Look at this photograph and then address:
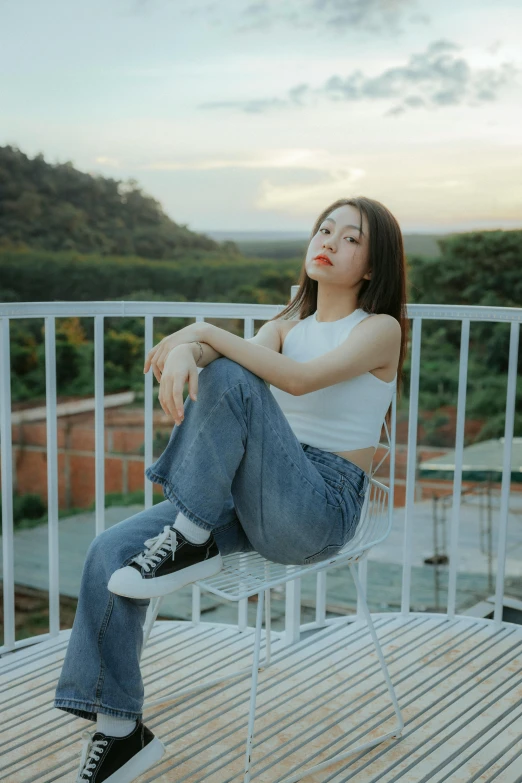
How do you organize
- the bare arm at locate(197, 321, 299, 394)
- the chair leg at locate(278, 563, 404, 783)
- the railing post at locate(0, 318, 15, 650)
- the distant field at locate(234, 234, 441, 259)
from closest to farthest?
the bare arm at locate(197, 321, 299, 394) → the chair leg at locate(278, 563, 404, 783) → the railing post at locate(0, 318, 15, 650) → the distant field at locate(234, 234, 441, 259)

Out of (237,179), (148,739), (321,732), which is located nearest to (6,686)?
(148,739)

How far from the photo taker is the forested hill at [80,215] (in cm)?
1396

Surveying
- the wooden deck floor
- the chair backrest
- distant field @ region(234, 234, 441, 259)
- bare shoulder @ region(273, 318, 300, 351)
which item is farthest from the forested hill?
the chair backrest

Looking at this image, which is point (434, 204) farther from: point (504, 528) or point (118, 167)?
point (504, 528)

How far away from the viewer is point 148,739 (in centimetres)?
166

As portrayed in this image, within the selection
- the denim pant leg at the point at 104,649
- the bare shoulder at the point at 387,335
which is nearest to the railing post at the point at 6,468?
the denim pant leg at the point at 104,649

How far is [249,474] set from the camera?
162 cm

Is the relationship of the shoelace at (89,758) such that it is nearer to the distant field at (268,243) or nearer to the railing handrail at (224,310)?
the railing handrail at (224,310)

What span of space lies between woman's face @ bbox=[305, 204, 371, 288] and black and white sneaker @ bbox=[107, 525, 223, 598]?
0.77m

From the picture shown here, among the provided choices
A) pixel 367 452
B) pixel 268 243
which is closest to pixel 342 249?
pixel 367 452

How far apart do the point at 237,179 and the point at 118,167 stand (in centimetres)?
233

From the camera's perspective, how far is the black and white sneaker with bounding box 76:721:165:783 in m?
1.57

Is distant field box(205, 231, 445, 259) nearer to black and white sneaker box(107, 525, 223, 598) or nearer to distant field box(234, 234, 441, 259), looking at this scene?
distant field box(234, 234, 441, 259)

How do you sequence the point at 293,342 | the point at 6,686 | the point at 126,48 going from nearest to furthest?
the point at 293,342 < the point at 6,686 < the point at 126,48
